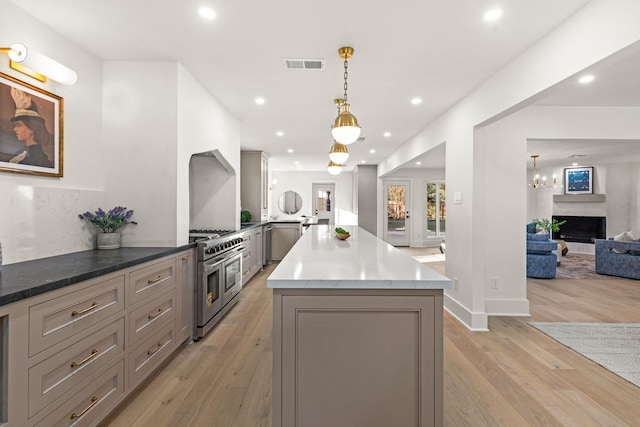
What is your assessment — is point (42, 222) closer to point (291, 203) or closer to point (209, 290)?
point (209, 290)

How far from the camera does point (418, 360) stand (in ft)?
4.93

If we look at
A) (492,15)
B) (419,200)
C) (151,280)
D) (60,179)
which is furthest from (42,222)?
(419,200)

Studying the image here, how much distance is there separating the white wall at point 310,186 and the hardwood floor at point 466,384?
7778 millimetres

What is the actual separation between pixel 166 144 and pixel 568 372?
12.2ft

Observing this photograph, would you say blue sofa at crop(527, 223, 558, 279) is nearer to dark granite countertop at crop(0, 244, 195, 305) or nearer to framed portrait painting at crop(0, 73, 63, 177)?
dark granite countertop at crop(0, 244, 195, 305)

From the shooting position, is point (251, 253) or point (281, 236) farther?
point (281, 236)

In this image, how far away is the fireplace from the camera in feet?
27.8

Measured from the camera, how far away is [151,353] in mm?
2322

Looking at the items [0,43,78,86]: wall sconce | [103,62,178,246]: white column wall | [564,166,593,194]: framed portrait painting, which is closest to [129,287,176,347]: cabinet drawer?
[103,62,178,246]: white column wall

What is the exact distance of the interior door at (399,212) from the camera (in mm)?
10258

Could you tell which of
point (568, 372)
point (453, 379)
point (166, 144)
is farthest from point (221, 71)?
point (568, 372)

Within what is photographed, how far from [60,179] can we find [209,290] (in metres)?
1.53

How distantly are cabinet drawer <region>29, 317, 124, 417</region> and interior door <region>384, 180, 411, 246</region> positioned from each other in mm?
8964

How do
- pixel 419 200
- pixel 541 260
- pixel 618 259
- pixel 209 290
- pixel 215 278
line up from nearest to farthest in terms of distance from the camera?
1. pixel 209 290
2. pixel 215 278
3. pixel 541 260
4. pixel 618 259
5. pixel 419 200
